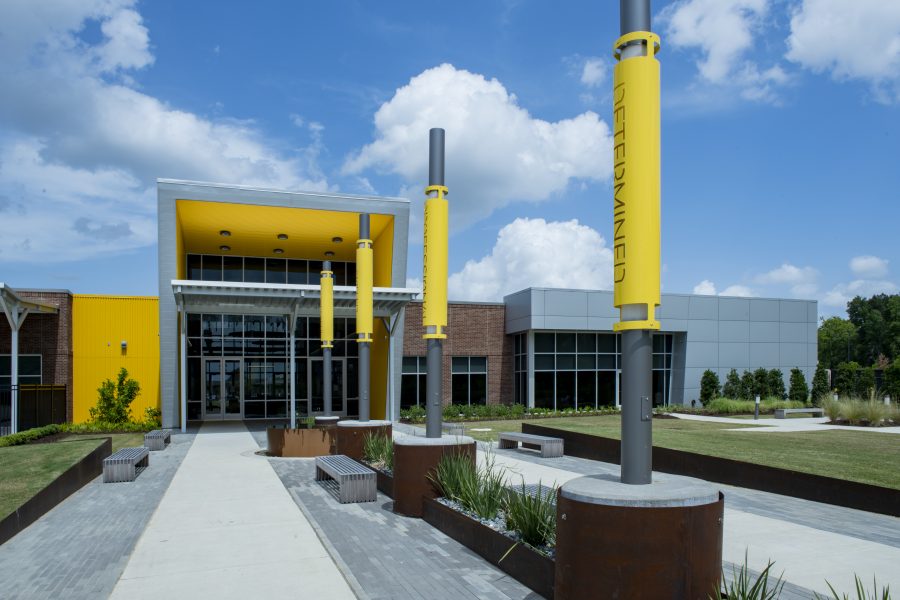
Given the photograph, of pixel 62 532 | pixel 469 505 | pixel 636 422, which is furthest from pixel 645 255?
pixel 62 532

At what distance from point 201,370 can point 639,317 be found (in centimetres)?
2699

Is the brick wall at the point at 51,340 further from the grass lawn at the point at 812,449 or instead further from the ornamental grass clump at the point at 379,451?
the ornamental grass clump at the point at 379,451

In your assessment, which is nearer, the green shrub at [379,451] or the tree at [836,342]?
the green shrub at [379,451]

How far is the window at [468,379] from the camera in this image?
3045cm

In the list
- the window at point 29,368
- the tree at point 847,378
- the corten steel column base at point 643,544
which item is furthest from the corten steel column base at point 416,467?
the tree at point 847,378

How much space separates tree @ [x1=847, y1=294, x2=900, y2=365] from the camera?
294ft

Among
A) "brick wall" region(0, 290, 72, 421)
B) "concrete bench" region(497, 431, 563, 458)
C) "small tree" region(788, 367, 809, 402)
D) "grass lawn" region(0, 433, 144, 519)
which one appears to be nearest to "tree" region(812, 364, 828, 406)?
"small tree" region(788, 367, 809, 402)

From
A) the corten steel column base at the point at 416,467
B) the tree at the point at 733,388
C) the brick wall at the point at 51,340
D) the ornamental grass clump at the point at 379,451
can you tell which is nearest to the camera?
the corten steel column base at the point at 416,467

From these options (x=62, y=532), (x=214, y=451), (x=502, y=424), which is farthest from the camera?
(x=502, y=424)

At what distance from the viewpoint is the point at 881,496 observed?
9516 millimetres

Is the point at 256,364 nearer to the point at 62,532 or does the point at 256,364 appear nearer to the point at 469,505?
the point at 62,532

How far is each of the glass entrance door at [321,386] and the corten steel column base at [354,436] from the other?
652 inches

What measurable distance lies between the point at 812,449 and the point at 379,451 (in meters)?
9.01

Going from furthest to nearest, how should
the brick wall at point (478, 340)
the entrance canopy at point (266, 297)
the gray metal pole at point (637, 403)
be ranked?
1. the brick wall at point (478, 340)
2. the entrance canopy at point (266, 297)
3. the gray metal pole at point (637, 403)
